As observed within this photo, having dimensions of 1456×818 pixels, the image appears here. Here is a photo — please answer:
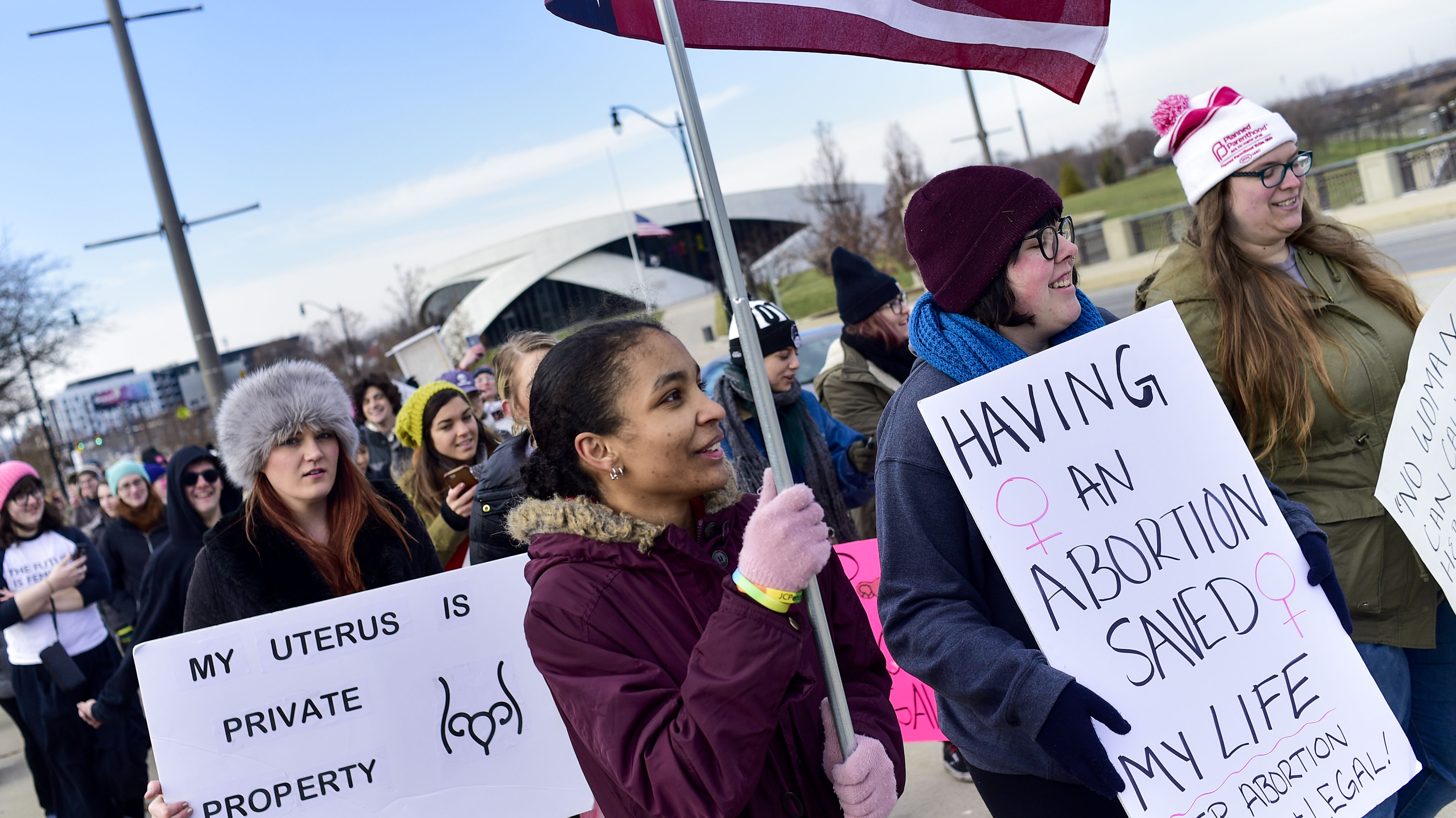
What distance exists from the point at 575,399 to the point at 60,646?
17.2ft

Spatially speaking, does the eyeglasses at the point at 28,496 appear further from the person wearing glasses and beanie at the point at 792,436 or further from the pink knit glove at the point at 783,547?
the pink knit glove at the point at 783,547

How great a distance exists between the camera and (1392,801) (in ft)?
7.99

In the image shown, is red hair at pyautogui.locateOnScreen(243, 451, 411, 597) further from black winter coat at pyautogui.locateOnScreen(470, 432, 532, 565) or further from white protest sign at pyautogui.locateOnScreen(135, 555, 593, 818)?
black winter coat at pyautogui.locateOnScreen(470, 432, 532, 565)

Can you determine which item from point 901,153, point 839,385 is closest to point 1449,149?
point 901,153

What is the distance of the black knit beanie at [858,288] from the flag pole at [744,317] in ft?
9.46

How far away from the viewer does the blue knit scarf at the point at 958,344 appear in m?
2.07

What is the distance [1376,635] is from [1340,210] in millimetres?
27576

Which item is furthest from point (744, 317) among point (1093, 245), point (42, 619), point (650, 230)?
point (1093, 245)

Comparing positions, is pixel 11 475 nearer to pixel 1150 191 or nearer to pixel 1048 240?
pixel 1048 240

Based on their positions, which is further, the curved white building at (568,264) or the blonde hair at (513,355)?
the curved white building at (568,264)

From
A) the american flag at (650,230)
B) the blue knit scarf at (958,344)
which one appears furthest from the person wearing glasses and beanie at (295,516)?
the american flag at (650,230)

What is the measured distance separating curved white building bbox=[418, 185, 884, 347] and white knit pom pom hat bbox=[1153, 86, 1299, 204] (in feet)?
207

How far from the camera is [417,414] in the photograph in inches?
198

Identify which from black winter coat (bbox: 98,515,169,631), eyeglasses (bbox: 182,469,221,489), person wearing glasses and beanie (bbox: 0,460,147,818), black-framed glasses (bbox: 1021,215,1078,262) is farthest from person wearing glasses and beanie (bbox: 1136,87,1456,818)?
black winter coat (bbox: 98,515,169,631)
